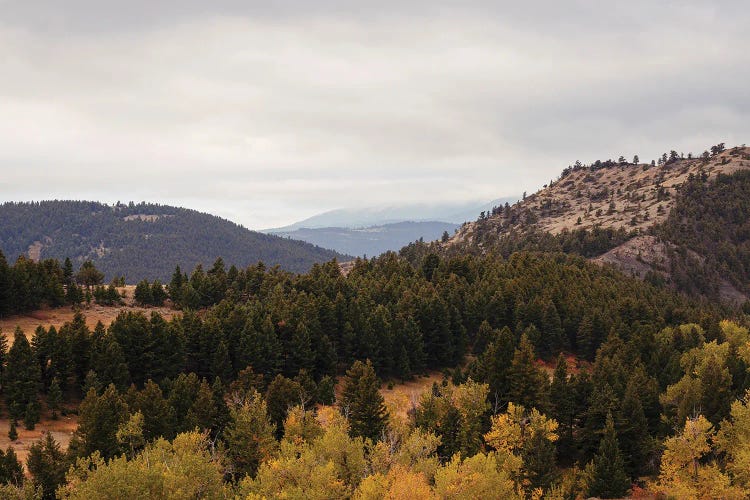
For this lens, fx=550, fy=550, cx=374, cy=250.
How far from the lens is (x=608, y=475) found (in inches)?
2584

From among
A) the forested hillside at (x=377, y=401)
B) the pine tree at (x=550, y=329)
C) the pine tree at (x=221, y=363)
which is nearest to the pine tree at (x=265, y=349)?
the forested hillside at (x=377, y=401)

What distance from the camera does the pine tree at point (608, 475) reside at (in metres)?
65.2

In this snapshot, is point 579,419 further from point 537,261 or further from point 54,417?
point 537,261

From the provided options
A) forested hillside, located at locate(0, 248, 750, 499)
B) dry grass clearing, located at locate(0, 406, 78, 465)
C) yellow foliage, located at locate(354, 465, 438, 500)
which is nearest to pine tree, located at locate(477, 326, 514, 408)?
forested hillside, located at locate(0, 248, 750, 499)

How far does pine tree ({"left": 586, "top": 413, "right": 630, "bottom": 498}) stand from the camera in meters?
65.2

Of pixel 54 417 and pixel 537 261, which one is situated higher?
pixel 537 261

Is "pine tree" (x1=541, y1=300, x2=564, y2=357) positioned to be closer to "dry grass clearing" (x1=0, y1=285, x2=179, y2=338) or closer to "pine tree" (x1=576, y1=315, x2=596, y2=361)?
"pine tree" (x1=576, y1=315, x2=596, y2=361)

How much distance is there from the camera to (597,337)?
417 feet

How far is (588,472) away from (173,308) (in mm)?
101676

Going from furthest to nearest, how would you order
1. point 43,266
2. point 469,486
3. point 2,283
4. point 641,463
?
point 43,266 → point 2,283 → point 641,463 → point 469,486

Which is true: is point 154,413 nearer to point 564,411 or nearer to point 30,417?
point 30,417

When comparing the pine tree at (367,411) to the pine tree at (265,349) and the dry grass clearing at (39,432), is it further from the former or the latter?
the dry grass clearing at (39,432)

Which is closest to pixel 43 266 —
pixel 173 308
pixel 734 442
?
pixel 173 308

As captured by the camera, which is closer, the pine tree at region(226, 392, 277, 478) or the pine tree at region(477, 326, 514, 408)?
the pine tree at region(226, 392, 277, 478)
